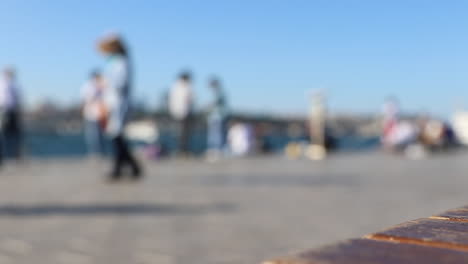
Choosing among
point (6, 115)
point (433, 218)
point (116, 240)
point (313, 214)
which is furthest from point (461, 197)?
point (6, 115)

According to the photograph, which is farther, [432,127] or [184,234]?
[432,127]

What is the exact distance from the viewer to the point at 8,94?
10.3m

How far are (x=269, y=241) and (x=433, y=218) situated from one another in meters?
2.44

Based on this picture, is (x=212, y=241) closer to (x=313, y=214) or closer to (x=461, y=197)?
(x=313, y=214)

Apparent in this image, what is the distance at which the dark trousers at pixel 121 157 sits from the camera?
278 inches

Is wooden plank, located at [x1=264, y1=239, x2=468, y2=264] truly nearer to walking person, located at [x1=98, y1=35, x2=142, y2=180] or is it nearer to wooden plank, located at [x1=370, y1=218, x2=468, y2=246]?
wooden plank, located at [x1=370, y1=218, x2=468, y2=246]

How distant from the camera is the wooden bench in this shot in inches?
30.7

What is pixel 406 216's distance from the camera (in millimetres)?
4527

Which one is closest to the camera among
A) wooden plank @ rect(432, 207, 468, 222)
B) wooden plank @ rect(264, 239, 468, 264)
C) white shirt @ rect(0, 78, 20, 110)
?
wooden plank @ rect(264, 239, 468, 264)

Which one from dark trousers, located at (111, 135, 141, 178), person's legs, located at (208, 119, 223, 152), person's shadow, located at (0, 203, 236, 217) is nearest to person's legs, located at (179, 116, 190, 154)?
person's legs, located at (208, 119, 223, 152)

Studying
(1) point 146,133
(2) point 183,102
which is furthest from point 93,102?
(1) point 146,133

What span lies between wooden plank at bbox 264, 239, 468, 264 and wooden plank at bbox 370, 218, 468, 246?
0.13 ft

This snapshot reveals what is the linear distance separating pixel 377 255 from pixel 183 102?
11.8 meters

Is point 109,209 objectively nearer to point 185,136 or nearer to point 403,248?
point 403,248
